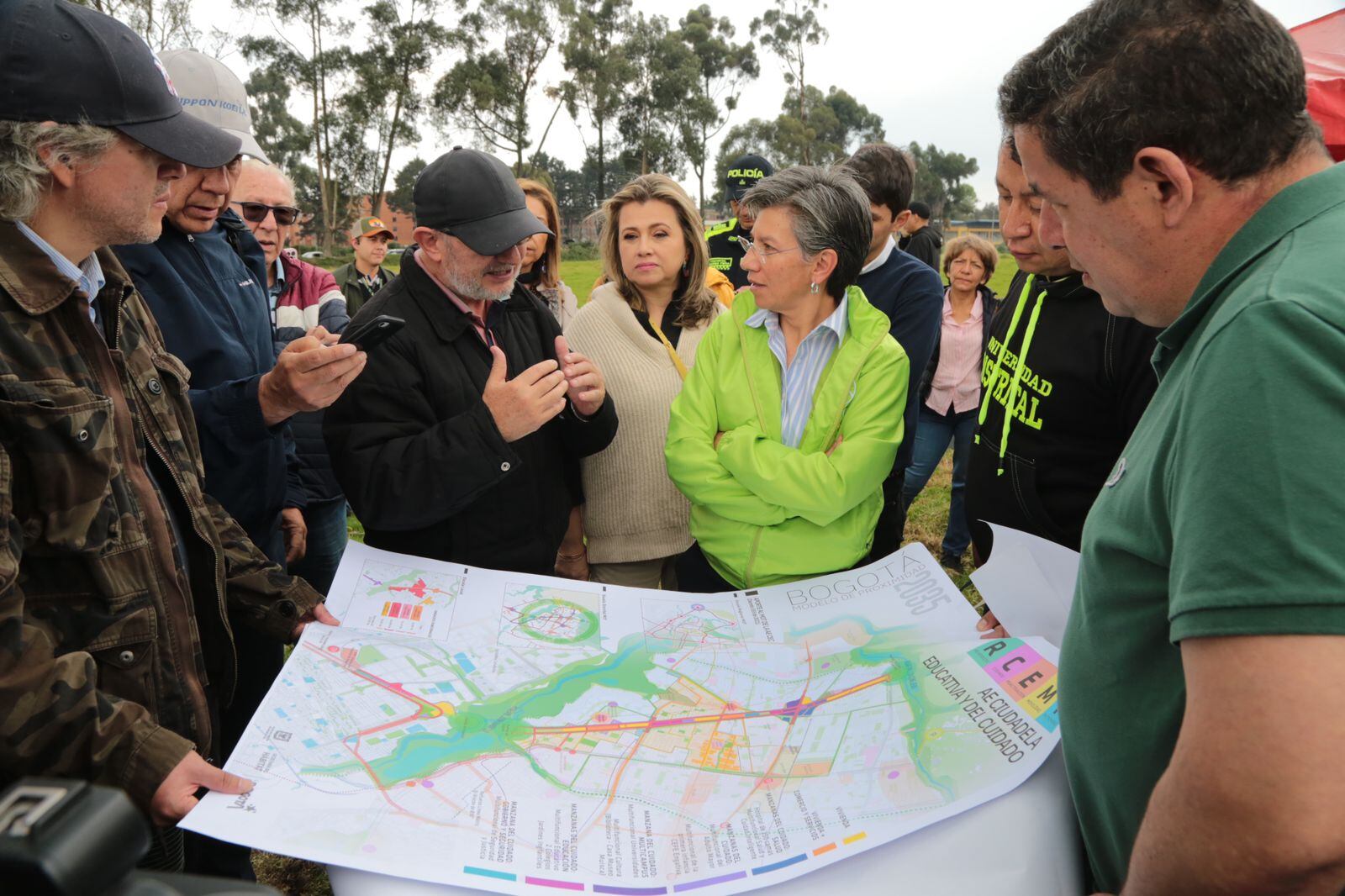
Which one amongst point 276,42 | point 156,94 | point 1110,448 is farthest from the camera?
point 276,42

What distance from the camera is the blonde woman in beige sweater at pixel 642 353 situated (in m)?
2.76

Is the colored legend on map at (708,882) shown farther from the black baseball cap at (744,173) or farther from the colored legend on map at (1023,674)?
the black baseball cap at (744,173)

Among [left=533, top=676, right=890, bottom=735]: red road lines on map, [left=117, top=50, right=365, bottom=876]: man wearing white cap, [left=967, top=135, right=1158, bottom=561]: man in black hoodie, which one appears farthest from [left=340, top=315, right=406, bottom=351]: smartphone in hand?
[left=967, top=135, right=1158, bottom=561]: man in black hoodie

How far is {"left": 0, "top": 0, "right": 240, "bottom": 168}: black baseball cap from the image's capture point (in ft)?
4.27

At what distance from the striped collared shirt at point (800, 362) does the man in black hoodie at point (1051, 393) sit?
47 cm

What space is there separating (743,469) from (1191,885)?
1.41 m

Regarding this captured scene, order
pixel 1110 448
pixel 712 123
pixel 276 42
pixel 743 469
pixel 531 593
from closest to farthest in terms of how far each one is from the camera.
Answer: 1. pixel 531 593
2. pixel 1110 448
3. pixel 743 469
4. pixel 276 42
5. pixel 712 123

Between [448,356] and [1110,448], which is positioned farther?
[448,356]

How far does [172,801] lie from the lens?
1.14m

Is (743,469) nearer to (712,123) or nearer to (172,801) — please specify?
(172,801)

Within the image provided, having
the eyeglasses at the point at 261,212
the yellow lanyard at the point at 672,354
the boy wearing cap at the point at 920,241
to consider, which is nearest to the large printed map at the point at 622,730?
the yellow lanyard at the point at 672,354

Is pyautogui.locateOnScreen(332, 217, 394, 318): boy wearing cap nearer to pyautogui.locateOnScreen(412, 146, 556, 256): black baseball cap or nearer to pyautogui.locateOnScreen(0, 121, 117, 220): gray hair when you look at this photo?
pyautogui.locateOnScreen(412, 146, 556, 256): black baseball cap

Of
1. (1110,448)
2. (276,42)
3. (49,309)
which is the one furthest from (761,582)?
(276,42)

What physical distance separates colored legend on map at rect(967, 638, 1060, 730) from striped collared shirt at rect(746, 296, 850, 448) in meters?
0.97
